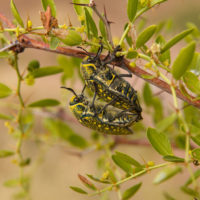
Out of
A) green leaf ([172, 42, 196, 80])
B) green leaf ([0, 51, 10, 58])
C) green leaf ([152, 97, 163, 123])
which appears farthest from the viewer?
green leaf ([152, 97, 163, 123])

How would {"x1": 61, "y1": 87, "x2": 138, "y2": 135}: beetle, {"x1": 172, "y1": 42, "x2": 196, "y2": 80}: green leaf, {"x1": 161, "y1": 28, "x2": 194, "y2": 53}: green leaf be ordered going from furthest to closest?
{"x1": 61, "y1": 87, "x2": 138, "y2": 135}: beetle, {"x1": 161, "y1": 28, "x2": 194, "y2": 53}: green leaf, {"x1": 172, "y1": 42, "x2": 196, "y2": 80}: green leaf

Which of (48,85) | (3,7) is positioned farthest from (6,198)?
(3,7)

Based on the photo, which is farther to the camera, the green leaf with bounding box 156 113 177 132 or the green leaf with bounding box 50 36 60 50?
the green leaf with bounding box 156 113 177 132

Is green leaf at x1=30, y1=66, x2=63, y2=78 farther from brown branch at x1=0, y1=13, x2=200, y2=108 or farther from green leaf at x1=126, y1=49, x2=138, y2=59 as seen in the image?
green leaf at x1=126, y1=49, x2=138, y2=59

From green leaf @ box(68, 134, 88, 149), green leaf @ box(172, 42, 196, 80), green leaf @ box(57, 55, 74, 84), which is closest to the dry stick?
green leaf @ box(172, 42, 196, 80)

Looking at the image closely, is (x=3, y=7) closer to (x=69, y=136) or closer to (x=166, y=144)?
(x=69, y=136)

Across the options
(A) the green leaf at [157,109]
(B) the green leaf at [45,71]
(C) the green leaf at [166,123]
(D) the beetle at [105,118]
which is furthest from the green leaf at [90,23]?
(A) the green leaf at [157,109]
